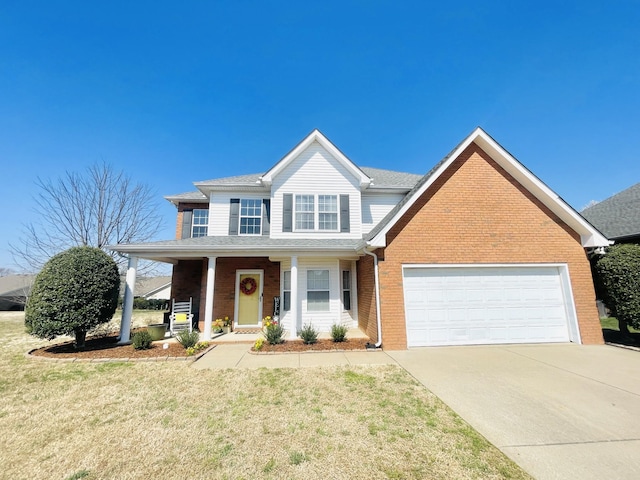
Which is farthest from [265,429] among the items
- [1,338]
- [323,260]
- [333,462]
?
[1,338]

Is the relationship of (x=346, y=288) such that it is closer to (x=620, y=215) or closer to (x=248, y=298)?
(x=248, y=298)

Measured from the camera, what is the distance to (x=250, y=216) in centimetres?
1241

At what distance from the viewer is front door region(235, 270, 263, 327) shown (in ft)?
39.0

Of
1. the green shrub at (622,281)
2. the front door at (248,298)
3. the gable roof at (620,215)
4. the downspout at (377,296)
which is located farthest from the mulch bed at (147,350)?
the gable roof at (620,215)

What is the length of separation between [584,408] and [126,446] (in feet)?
23.7

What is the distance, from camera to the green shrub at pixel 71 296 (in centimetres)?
797

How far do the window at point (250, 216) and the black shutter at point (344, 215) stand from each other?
3850mm

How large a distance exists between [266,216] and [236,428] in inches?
368

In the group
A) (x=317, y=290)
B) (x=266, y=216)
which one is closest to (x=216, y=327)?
(x=317, y=290)

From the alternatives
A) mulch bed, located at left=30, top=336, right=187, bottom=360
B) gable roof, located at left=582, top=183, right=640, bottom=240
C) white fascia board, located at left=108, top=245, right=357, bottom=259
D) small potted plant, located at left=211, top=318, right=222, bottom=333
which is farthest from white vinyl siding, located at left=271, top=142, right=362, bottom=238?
gable roof, located at left=582, top=183, right=640, bottom=240

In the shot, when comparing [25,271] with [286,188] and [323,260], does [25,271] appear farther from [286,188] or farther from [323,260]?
[323,260]

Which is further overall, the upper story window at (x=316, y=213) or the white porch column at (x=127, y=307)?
the upper story window at (x=316, y=213)

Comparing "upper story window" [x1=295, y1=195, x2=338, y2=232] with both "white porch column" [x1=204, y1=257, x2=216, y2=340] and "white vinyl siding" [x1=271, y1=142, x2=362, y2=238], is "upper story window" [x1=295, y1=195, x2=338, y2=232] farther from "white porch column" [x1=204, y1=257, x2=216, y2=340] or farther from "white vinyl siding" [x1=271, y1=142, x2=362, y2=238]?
"white porch column" [x1=204, y1=257, x2=216, y2=340]

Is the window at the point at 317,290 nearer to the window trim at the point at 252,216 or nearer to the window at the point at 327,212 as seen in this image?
the window at the point at 327,212
